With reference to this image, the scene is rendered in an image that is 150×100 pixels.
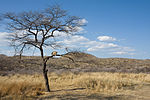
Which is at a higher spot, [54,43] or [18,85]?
[54,43]

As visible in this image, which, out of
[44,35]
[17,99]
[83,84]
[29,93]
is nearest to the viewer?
[17,99]

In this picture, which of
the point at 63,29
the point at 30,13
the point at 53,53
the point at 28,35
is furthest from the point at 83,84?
the point at 30,13

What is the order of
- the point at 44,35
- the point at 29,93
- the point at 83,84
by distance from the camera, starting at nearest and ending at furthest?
the point at 29,93, the point at 44,35, the point at 83,84

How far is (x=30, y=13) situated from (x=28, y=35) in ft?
4.98

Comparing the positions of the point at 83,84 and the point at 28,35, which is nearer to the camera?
the point at 28,35

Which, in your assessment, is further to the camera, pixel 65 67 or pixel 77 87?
pixel 65 67

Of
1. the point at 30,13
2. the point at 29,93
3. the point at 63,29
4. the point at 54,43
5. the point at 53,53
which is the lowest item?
the point at 29,93

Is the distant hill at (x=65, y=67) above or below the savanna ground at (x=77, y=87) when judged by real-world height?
above

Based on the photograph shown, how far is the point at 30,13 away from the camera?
10961 mm

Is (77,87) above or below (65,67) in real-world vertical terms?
below

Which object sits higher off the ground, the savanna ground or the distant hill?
the distant hill

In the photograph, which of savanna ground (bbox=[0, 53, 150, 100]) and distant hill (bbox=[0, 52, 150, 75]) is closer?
savanna ground (bbox=[0, 53, 150, 100])

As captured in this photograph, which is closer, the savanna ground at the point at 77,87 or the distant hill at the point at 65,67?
the savanna ground at the point at 77,87

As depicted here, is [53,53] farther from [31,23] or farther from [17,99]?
[17,99]
